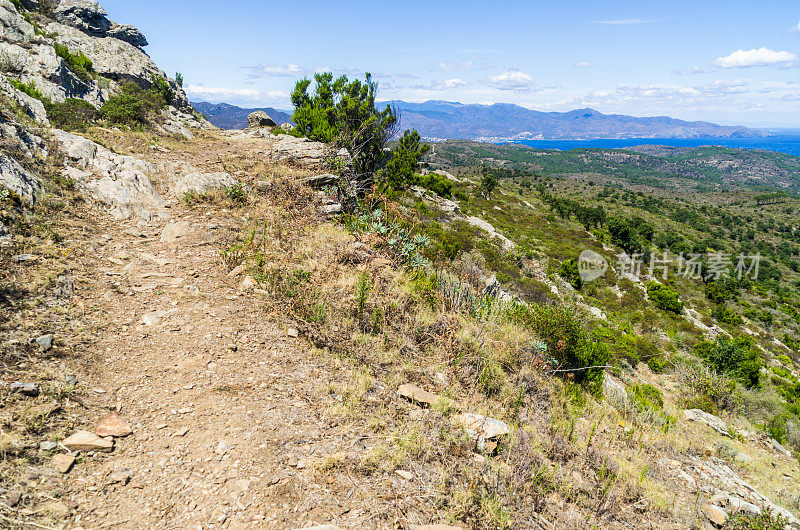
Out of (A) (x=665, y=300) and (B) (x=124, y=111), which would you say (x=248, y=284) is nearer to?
(B) (x=124, y=111)

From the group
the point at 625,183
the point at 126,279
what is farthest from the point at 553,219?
the point at 625,183

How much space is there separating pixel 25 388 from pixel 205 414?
4.76 ft

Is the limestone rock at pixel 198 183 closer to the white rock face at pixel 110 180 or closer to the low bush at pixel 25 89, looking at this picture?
the white rock face at pixel 110 180

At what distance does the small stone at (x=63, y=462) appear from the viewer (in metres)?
2.63

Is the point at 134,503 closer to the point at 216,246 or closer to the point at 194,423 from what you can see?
the point at 194,423

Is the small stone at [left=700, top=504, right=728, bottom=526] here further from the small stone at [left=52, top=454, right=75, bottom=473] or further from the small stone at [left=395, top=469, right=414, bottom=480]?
the small stone at [left=52, top=454, right=75, bottom=473]

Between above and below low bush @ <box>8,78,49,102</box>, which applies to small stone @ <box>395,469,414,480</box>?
below

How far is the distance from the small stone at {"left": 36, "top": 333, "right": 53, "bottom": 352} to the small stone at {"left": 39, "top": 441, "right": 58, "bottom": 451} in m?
1.25

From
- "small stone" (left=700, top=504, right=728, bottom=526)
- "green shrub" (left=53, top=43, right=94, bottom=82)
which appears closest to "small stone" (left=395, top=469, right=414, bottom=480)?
"small stone" (left=700, top=504, right=728, bottom=526)

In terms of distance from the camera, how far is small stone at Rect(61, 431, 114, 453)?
2.83 m

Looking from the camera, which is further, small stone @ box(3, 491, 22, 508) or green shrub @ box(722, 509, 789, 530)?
green shrub @ box(722, 509, 789, 530)

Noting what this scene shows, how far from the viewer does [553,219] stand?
55719mm

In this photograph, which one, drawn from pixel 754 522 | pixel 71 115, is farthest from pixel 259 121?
pixel 754 522

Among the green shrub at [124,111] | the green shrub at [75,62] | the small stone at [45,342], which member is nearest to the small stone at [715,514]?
the small stone at [45,342]
